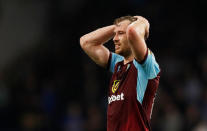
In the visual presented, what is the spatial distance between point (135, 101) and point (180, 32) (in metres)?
6.58

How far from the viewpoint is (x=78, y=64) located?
11711mm

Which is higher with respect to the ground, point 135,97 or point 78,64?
point 135,97

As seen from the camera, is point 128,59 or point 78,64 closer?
point 128,59

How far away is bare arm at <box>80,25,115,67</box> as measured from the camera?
5.34 metres

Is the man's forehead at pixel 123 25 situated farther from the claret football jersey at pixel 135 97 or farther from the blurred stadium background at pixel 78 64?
the blurred stadium background at pixel 78 64

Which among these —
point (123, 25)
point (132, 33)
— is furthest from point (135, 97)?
point (123, 25)

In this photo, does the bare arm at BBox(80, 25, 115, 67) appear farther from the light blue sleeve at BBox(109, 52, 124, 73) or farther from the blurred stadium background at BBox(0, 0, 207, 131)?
the blurred stadium background at BBox(0, 0, 207, 131)

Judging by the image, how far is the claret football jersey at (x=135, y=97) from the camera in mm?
4602

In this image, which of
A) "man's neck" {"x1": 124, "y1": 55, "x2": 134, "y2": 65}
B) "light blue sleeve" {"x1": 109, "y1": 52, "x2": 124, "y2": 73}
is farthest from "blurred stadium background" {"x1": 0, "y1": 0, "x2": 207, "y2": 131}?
"man's neck" {"x1": 124, "y1": 55, "x2": 134, "y2": 65}

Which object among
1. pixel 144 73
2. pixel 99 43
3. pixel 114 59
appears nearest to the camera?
pixel 144 73

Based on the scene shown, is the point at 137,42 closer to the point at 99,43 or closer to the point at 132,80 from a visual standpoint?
the point at 132,80

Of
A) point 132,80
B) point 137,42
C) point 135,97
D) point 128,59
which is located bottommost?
point 135,97

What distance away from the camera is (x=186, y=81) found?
30.6ft

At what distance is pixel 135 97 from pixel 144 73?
0.80 ft
